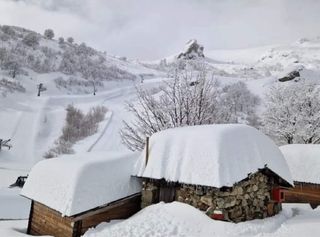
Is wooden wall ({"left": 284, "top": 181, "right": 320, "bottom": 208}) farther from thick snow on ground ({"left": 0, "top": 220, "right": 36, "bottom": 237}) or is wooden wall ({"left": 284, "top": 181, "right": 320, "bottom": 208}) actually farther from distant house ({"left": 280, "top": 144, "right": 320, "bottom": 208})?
thick snow on ground ({"left": 0, "top": 220, "right": 36, "bottom": 237})

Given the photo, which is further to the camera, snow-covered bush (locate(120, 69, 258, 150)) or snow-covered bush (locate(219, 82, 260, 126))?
snow-covered bush (locate(219, 82, 260, 126))

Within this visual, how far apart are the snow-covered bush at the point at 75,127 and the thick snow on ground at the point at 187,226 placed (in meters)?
23.0

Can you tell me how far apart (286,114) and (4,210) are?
21.7 meters

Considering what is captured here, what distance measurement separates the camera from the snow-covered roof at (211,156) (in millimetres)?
9180

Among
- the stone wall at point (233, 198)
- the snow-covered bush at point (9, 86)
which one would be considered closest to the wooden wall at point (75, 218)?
the stone wall at point (233, 198)

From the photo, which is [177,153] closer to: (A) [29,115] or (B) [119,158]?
(B) [119,158]

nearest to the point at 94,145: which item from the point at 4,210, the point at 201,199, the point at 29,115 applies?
the point at 29,115

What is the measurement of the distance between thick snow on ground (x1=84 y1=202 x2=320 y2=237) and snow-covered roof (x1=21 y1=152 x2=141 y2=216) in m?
0.91

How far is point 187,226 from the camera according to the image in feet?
28.1

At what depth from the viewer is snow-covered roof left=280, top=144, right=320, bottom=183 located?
52.1ft

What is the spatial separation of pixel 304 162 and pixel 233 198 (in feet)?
29.9

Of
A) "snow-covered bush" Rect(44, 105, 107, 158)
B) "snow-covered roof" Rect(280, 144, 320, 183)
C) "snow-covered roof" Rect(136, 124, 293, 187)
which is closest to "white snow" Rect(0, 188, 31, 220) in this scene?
"snow-covered roof" Rect(136, 124, 293, 187)

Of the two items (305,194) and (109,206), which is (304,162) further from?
(109,206)

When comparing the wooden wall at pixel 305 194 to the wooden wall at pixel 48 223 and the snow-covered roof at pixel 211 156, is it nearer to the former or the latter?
the snow-covered roof at pixel 211 156
